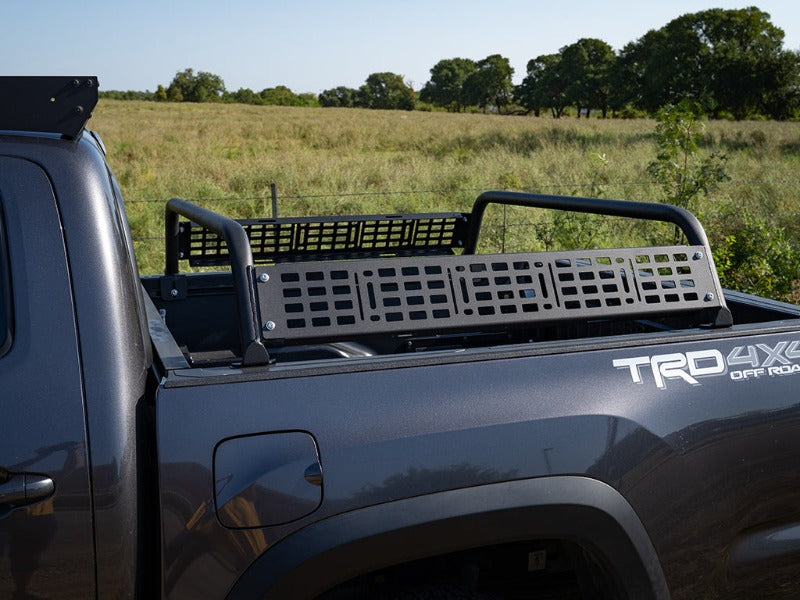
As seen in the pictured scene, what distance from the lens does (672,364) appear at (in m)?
2.00

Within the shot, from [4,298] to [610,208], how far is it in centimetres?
179

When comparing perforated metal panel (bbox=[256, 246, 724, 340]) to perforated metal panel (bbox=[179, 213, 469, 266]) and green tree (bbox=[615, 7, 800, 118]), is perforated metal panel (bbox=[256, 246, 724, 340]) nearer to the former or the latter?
perforated metal panel (bbox=[179, 213, 469, 266])

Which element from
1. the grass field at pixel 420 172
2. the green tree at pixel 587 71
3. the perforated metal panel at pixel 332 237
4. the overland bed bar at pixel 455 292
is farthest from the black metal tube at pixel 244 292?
the green tree at pixel 587 71

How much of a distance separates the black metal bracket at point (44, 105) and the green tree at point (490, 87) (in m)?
101

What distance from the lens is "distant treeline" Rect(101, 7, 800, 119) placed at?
54562mm

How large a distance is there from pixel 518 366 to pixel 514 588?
2.22ft

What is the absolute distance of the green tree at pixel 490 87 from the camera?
335ft

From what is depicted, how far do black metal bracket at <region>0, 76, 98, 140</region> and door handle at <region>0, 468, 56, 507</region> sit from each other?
0.71 m

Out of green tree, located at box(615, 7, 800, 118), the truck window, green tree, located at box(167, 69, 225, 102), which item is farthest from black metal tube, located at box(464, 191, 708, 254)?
green tree, located at box(167, 69, 225, 102)

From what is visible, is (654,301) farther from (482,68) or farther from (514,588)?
(482,68)

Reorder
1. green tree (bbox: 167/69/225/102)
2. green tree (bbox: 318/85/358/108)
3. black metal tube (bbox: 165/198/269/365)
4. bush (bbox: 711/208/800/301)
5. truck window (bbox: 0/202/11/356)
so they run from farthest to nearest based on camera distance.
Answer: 1. green tree (bbox: 318/85/358/108)
2. green tree (bbox: 167/69/225/102)
3. bush (bbox: 711/208/800/301)
4. black metal tube (bbox: 165/198/269/365)
5. truck window (bbox: 0/202/11/356)

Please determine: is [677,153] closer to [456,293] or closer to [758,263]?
[758,263]

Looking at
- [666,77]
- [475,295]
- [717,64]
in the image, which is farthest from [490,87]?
[475,295]

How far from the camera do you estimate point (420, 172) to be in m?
17.4
